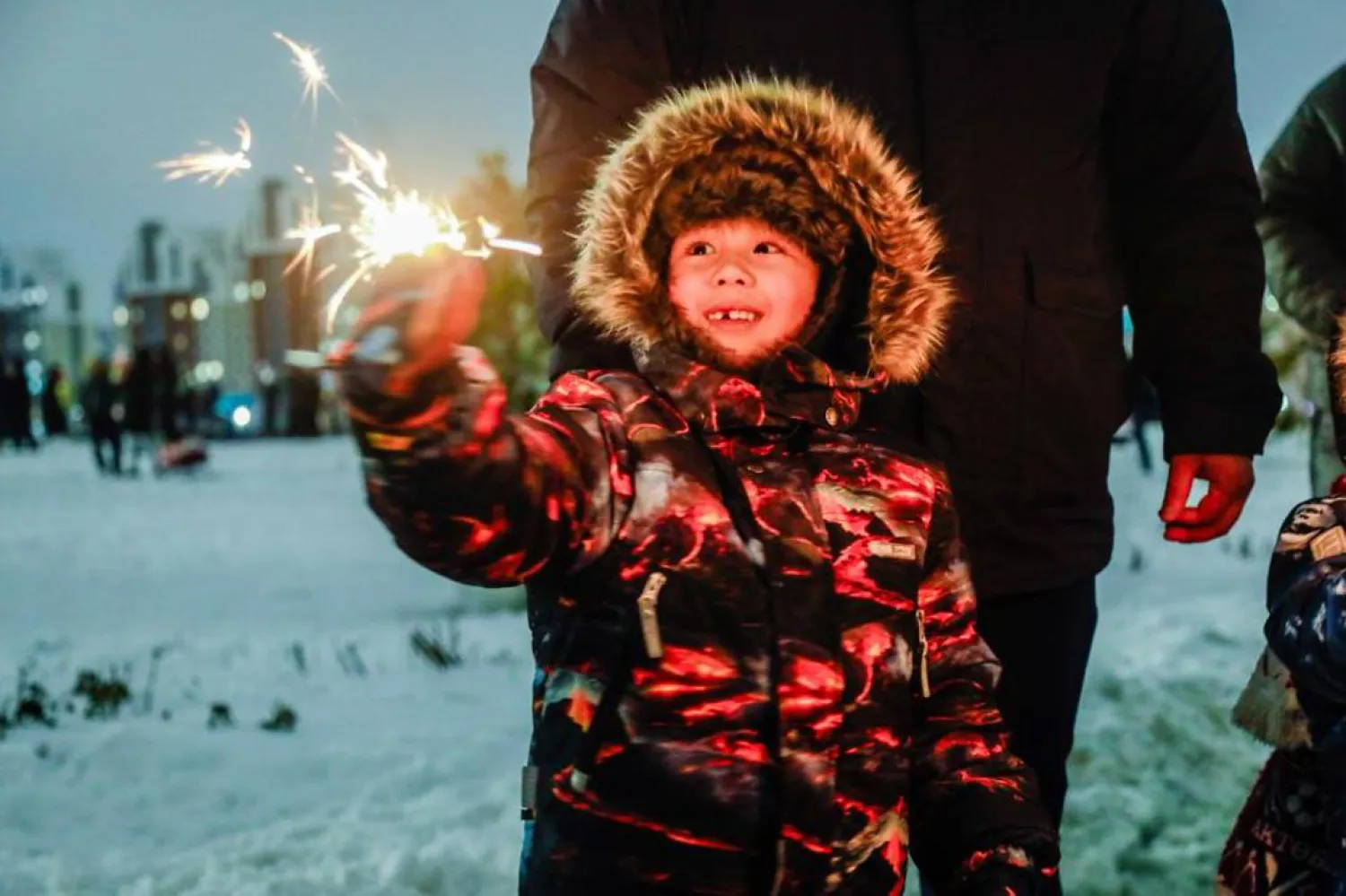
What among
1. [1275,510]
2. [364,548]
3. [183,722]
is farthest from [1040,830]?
[1275,510]

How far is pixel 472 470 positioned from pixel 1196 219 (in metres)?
1.80

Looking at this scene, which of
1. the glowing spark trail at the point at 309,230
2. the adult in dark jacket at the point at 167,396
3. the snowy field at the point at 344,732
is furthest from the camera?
the adult in dark jacket at the point at 167,396

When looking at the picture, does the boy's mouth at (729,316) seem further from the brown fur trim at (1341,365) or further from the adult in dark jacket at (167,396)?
the adult in dark jacket at (167,396)

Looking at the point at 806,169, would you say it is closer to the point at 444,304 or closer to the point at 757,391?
the point at 757,391

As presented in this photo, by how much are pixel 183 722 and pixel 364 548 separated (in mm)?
6747

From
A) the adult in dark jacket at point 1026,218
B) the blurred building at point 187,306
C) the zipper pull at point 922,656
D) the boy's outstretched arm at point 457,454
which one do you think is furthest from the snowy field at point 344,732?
the blurred building at point 187,306

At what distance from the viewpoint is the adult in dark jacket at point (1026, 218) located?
2.65m

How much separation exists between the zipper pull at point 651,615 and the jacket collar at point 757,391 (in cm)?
29

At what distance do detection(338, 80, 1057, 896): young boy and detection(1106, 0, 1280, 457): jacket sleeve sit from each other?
30.5 inches

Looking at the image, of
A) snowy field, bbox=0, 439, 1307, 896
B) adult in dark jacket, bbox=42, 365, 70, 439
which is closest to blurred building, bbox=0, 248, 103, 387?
adult in dark jacket, bbox=42, 365, 70, 439

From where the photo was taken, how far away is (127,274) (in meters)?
102

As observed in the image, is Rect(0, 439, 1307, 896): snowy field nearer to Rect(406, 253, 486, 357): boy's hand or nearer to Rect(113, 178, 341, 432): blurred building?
Rect(406, 253, 486, 357): boy's hand

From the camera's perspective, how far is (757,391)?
2.19 m

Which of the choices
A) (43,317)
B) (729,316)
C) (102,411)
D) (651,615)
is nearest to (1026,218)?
(729,316)
